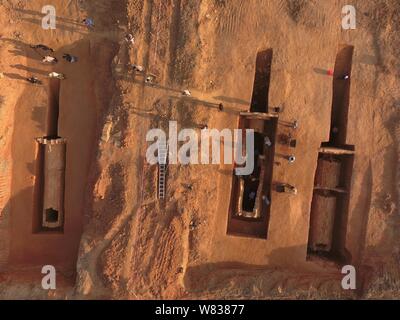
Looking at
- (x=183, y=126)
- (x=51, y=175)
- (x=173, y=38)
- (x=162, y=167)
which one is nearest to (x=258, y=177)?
(x=183, y=126)

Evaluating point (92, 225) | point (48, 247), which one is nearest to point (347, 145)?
point (92, 225)

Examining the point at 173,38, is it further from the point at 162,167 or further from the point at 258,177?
the point at 258,177

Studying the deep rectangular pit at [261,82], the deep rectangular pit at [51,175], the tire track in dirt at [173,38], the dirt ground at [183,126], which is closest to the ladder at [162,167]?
the dirt ground at [183,126]

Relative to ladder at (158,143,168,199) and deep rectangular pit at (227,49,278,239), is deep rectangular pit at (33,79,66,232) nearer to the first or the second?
ladder at (158,143,168,199)

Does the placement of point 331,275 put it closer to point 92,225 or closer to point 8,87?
point 92,225

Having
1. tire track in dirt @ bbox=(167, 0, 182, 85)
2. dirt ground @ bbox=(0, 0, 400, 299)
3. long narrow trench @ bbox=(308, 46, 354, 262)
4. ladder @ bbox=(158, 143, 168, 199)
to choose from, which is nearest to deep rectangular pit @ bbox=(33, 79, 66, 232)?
dirt ground @ bbox=(0, 0, 400, 299)

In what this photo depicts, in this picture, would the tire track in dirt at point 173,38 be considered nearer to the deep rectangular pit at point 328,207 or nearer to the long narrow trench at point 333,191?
the long narrow trench at point 333,191
